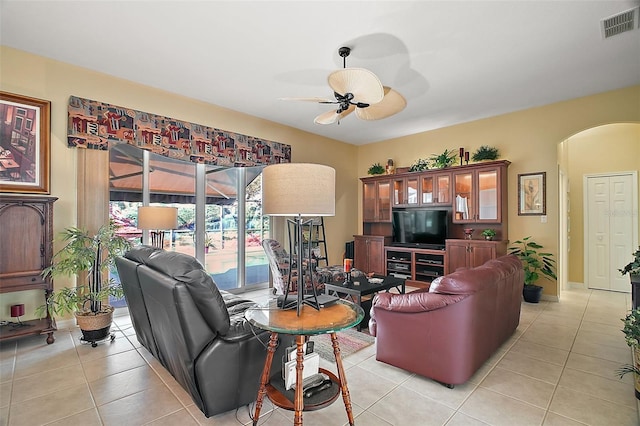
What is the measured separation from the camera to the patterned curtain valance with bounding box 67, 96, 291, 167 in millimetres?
3484

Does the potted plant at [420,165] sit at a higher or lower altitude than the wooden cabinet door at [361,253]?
higher

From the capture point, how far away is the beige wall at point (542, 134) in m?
4.09

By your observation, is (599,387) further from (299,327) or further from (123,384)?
(123,384)

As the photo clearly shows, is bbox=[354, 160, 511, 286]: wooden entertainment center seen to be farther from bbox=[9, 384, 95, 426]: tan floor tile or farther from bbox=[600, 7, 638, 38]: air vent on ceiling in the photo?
bbox=[9, 384, 95, 426]: tan floor tile

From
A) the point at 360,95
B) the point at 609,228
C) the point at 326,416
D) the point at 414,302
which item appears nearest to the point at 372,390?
the point at 326,416

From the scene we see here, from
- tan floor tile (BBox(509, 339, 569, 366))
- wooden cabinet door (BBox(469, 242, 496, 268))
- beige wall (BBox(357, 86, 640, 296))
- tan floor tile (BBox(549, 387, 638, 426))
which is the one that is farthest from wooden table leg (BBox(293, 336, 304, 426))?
beige wall (BBox(357, 86, 640, 296))

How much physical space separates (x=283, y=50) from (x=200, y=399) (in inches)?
122

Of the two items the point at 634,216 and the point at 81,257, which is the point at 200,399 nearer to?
the point at 81,257

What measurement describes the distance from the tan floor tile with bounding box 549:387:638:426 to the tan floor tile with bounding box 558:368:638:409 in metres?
0.07

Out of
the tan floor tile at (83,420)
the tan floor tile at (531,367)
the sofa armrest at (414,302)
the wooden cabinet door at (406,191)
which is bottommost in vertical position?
the tan floor tile at (531,367)

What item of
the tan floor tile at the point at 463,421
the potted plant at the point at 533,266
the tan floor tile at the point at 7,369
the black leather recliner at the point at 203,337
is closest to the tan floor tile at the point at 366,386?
the tan floor tile at the point at 463,421

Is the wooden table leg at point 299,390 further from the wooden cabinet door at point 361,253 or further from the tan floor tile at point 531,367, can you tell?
the wooden cabinet door at point 361,253

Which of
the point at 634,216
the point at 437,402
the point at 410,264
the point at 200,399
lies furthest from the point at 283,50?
the point at 634,216

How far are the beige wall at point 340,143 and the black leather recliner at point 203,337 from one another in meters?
2.43
